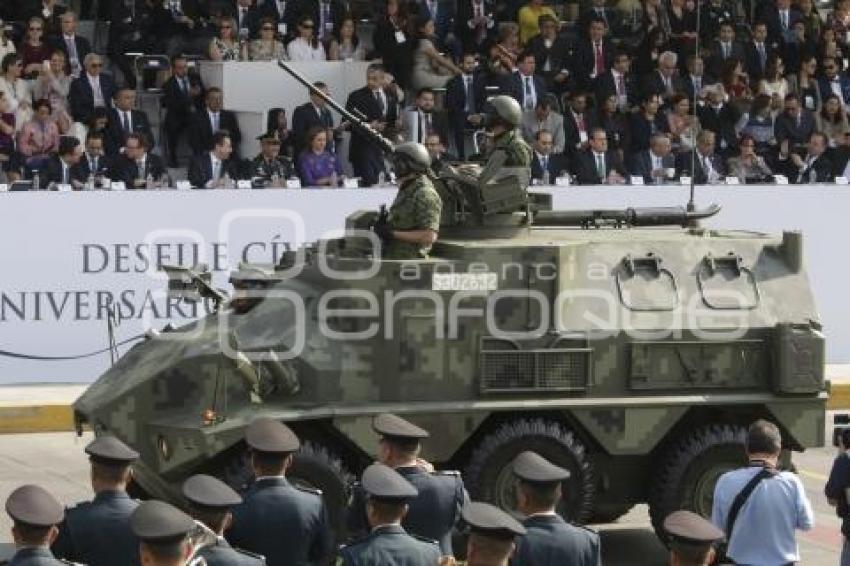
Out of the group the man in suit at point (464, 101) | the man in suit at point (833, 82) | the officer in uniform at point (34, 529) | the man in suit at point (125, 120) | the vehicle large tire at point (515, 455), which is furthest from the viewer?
the man in suit at point (833, 82)

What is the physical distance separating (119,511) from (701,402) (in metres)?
6.58

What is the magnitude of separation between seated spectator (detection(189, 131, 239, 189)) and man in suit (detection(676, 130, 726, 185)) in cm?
497

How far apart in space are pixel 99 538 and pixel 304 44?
1695 cm

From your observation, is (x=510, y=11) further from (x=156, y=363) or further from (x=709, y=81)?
(x=156, y=363)

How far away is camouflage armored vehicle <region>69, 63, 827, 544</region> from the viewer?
56.7ft

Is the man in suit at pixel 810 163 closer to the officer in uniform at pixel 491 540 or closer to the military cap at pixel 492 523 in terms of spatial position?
the military cap at pixel 492 523

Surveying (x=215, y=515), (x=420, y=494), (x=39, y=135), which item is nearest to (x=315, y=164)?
(x=39, y=135)

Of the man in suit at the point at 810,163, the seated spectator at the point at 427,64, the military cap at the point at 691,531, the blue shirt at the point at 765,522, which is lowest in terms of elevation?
the blue shirt at the point at 765,522

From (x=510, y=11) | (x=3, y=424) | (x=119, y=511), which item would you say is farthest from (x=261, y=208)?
(x=119, y=511)

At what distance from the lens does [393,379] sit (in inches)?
691

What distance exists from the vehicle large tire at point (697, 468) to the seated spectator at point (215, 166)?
8.89 m

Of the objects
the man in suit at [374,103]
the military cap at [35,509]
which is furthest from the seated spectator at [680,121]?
the military cap at [35,509]

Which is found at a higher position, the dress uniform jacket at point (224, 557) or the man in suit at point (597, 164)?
the man in suit at point (597, 164)

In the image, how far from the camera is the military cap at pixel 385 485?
11.9 m
